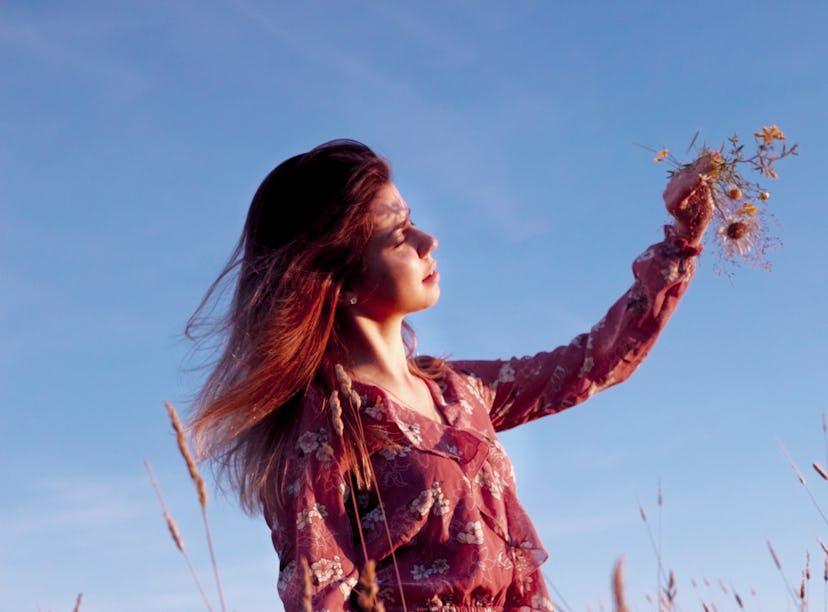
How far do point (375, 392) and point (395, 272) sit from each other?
0.42 meters

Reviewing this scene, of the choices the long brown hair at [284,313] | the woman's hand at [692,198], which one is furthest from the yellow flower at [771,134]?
the long brown hair at [284,313]

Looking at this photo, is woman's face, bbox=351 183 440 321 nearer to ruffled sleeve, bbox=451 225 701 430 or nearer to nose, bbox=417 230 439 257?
nose, bbox=417 230 439 257

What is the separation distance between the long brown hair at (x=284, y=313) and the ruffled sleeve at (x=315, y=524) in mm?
80

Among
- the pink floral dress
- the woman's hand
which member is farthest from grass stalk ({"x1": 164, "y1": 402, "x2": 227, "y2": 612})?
the woman's hand

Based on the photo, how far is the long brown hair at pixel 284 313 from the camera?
3.58 m

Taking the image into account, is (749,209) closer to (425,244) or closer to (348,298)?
(425,244)

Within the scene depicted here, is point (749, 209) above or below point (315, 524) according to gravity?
above

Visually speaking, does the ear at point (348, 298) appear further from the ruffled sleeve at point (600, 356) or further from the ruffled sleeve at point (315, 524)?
the ruffled sleeve at point (600, 356)

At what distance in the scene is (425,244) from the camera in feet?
11.9

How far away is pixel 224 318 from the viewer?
13.0 feet

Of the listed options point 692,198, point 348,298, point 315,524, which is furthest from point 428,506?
point 692,198

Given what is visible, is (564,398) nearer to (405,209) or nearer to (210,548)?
(405,209)

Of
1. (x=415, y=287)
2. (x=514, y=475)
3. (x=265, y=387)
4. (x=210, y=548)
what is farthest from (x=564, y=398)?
(x=210, y=548)

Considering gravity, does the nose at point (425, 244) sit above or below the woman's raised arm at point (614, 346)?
above
